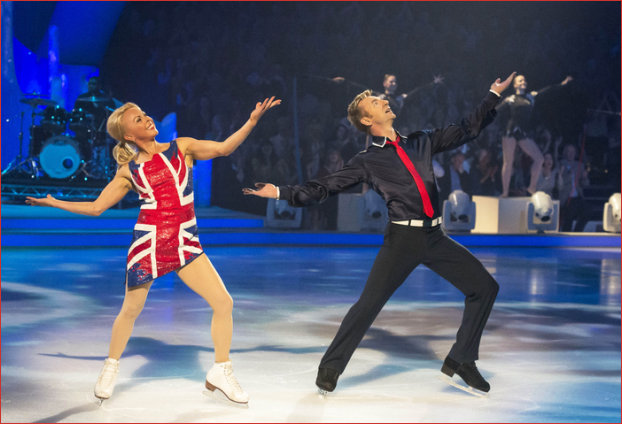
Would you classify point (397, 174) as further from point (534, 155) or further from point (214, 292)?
point (534, 155)

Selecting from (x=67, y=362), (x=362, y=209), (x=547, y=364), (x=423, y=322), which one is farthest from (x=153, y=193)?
(x=362, y=209)

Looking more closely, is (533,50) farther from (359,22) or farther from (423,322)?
(423,322)

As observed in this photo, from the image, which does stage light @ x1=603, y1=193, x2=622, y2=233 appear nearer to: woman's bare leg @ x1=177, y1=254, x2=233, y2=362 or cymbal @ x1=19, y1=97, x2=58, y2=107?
cymbal @ x1=19, y1=97, x2=58, y2=107

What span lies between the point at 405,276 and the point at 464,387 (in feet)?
2.24

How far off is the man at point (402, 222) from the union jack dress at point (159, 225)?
372 mm

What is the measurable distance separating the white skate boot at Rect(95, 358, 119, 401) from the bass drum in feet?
32.7

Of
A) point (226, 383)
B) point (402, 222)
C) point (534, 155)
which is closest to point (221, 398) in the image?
point (226, 383)

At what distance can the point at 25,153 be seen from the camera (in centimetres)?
1452

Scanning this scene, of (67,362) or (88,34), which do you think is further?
(88,34)

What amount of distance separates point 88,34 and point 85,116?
3179mm

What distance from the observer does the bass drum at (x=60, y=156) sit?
13.2 metres

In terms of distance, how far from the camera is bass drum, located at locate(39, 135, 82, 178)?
13.2 metres

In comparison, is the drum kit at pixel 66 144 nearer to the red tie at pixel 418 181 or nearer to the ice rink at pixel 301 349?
the ice rink at pixel 301 349

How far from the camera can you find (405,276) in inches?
155
